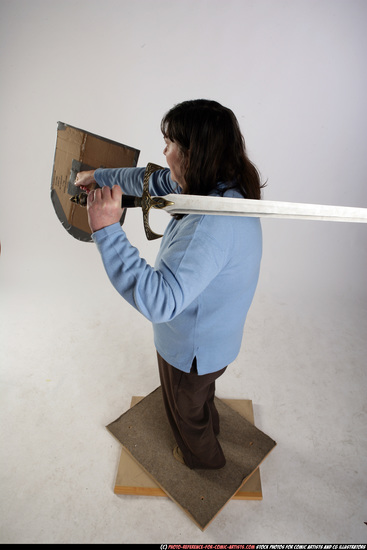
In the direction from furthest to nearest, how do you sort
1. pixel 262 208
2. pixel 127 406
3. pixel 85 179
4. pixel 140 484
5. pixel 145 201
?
pixel 127 406 → pixel 140 484 → pixel 85 179 → pixel 145 201 → pixel 262 208

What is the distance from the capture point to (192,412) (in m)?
1.54

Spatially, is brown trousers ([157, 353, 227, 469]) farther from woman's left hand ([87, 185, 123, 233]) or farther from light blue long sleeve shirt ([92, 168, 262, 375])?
woman's left hand ([87, 185, 123, 233])

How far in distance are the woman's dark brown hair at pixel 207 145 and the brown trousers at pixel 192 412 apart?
0.66 meters

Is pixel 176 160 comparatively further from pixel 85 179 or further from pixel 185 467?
pixel 185 467

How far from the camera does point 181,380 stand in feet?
4.78

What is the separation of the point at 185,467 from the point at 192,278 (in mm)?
1229

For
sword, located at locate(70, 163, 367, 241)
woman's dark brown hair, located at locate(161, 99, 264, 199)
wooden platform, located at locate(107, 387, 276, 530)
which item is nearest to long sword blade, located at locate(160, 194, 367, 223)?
sword, located at locate(70, 163, 367, 241)

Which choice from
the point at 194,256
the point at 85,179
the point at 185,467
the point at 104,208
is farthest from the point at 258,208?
the point at 185,467

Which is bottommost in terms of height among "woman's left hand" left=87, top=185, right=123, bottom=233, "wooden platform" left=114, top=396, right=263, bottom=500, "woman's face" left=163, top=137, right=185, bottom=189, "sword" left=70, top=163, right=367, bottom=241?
"wooden platform" left=114, top=396, right=263, bottom=500

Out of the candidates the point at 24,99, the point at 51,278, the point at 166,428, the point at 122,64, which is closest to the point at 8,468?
the point at 166,428

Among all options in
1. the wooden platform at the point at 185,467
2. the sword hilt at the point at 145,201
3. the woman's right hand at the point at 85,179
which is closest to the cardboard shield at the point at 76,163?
the woman's right hand at the point at 85,179

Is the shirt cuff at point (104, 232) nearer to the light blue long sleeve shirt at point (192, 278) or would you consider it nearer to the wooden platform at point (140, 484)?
the light blue long sleeve shirt at point (192, 278)

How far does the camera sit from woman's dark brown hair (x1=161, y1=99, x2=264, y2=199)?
1.10 m

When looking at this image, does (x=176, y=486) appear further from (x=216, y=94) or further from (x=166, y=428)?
(x=216, y=94)
